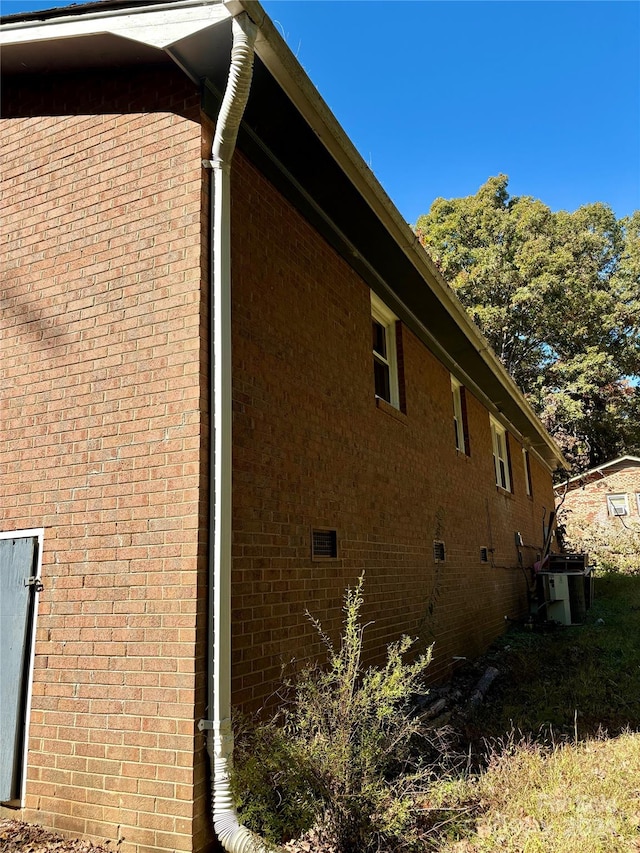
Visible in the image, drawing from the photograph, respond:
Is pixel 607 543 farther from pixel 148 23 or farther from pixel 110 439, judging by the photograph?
pixel 148 23

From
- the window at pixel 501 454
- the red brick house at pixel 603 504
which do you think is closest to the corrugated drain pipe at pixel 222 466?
the window at pixel 501 454

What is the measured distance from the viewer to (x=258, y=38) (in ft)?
13.1

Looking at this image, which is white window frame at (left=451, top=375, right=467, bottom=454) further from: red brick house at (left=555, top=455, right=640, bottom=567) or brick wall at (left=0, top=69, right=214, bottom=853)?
red brick house at (left=555, top=455, right=640, bottom=567)

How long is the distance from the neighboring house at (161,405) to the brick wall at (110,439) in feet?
0.06

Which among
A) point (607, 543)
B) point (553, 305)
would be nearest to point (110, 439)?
point (607, 543)

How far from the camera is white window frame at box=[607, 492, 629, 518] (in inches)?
1093

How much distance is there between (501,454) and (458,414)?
3.91m

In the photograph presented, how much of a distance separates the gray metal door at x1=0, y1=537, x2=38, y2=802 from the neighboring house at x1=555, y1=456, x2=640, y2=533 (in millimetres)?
25848

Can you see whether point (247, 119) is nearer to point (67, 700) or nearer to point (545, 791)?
point (67, 700)

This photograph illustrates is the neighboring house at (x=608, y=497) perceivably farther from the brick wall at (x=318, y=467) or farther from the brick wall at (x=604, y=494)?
the brick wall at (x=318, y=467)

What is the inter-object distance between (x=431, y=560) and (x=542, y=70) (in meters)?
7.22

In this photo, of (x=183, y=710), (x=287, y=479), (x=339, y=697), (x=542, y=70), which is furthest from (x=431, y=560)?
(x=542, y=70)

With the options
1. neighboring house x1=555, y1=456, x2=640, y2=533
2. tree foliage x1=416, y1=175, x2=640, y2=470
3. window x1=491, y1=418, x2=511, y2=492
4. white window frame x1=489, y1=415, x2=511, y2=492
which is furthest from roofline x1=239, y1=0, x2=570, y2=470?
neighboring house x1=555, y1=456, x2=640, y2=533

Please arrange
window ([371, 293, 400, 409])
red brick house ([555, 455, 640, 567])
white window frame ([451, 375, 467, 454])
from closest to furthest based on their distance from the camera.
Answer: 1. window ([371, 293, 400, 409])
2. white window frame ([451, 375, 467, 454])
3. red brick house ([555, 455, 640, 567])
